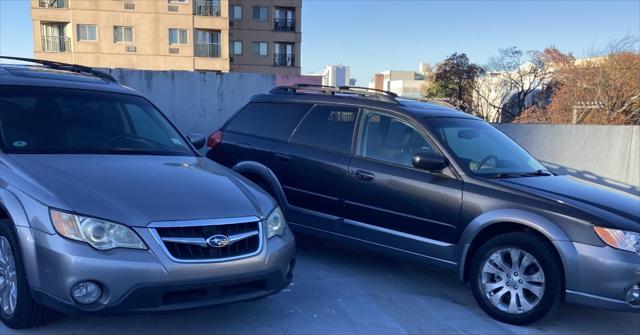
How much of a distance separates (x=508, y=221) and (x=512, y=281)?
490mm

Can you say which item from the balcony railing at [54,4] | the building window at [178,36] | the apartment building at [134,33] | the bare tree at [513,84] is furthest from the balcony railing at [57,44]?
the bare tree at [513,84]

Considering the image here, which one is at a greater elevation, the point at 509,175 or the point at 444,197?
the point at 509,175

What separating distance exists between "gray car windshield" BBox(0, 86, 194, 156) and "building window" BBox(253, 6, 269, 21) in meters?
42.5

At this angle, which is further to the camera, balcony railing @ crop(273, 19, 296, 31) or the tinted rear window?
balcony railing @ crop(273, 19, 296, 31)

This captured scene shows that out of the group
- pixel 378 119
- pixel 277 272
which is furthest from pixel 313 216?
pixel 277 272

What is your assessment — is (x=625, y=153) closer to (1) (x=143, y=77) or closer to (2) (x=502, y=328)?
(2) (x=502, y=328)

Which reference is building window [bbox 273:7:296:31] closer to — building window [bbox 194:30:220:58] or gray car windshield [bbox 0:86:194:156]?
building window [bbox 194:30:220:58]

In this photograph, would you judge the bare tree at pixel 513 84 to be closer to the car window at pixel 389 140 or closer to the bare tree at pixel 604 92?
the bare tree at pixel 604 92

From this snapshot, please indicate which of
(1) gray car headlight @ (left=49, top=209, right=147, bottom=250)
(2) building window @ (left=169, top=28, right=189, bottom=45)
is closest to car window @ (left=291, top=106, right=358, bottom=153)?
(1) gray car headlight @ (left=49, top=209, right=147, bottom=250)

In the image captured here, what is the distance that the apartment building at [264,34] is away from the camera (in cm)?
4512

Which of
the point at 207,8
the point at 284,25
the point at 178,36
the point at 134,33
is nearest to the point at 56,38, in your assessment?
the point at 134,33

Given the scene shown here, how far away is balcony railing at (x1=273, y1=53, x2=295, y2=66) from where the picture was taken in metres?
46.1

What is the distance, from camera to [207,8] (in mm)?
39906

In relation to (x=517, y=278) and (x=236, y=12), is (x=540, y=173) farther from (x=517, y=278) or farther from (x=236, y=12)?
(x=236, y=12)
